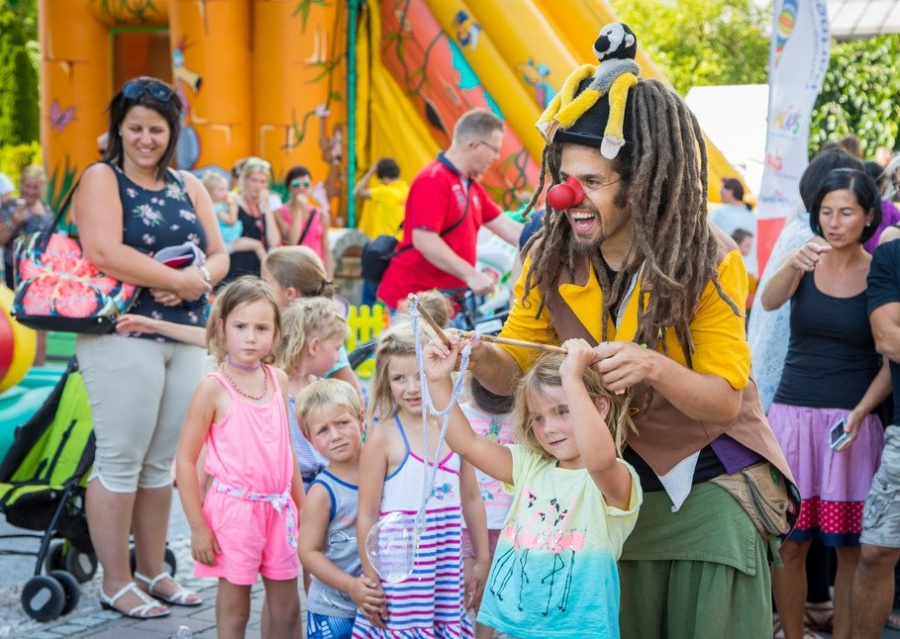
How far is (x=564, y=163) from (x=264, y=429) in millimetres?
1779

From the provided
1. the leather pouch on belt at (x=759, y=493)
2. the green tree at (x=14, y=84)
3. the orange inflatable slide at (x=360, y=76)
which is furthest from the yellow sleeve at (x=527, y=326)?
the green tree at (x=14, y=84)

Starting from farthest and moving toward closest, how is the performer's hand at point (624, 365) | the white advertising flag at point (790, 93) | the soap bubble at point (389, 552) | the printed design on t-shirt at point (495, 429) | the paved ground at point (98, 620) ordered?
1. the white advertising flag at point (790, 93)
2. the paved ground at point (98, 620)
3. the printed design on t-shirt at point (495, 429)
4. the soap bubble at point (389, 552)
5. the performer's hand at point (624, 365)

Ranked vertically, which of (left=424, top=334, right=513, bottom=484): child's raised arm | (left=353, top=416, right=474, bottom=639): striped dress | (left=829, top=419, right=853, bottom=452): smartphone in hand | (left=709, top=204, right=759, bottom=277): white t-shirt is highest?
(left=709, top=204, right=759, bottom=277): white t-shirt

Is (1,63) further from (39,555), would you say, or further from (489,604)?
Result: (489,604)

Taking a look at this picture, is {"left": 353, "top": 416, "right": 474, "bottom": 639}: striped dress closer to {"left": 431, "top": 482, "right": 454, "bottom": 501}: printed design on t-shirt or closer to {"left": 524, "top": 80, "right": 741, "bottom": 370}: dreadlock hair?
{"left": 431, "top": 482, "right": 454, "bottom": 501}: printed design on t-shirt

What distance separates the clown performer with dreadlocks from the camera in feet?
8.19

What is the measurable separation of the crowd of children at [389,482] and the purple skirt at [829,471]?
1.12 m

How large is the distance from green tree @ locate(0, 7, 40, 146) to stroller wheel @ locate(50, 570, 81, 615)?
22417 mm

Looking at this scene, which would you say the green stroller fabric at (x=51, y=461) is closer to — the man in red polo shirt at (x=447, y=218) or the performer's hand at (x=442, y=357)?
the man in red polo shirt at (x=447, y=218)

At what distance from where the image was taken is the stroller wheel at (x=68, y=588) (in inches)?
179

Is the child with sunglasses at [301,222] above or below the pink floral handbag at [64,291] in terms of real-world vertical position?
above

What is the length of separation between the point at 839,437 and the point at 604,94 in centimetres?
230

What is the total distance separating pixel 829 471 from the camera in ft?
14.5

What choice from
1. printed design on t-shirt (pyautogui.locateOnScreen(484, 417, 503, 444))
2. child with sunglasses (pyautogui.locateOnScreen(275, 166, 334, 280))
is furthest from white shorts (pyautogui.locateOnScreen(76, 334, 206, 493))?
child with sunglasses (pyautogui.locateOnScreen(275, 166, 334, 280))
